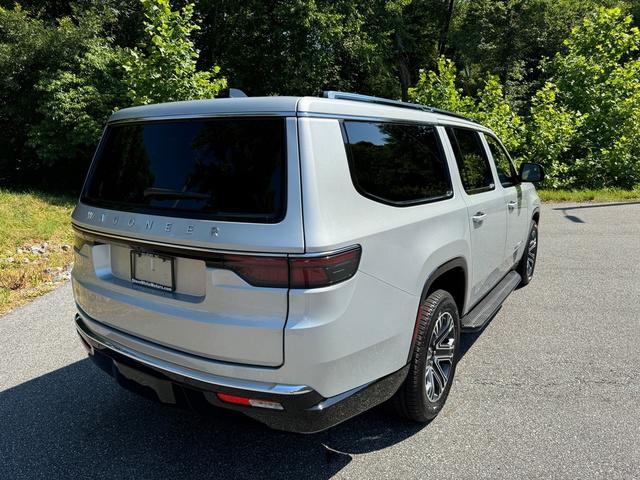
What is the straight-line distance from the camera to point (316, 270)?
1.84m

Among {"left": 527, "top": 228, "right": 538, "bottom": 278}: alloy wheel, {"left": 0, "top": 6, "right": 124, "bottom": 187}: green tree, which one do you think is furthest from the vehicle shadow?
{"left": 0, "top": 6, "right": 124, "bottom": 187}: green tree

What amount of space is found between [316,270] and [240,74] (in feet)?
65.6

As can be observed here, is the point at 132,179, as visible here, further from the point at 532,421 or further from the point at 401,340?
the point at 532,421

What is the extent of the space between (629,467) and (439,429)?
982 mm

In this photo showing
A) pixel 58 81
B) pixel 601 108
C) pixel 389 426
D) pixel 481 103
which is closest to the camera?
pixel 389 426

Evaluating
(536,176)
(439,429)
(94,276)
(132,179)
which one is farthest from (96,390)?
(536,176)

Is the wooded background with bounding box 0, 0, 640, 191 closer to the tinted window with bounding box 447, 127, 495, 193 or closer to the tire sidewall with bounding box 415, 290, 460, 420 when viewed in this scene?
the tinted window with bounding box 447, 127, 495, 193

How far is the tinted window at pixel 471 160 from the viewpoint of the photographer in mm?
3234

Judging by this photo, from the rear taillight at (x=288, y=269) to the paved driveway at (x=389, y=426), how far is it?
691 mm

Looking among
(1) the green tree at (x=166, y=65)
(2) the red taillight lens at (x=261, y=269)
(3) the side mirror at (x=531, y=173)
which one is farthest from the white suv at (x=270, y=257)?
(1) the green tree at (x=166, y=65)

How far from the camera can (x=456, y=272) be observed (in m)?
3.02

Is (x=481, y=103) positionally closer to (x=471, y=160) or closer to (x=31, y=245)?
(x=471, y=160)

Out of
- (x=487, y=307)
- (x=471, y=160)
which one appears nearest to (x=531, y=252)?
(x=487, y=307)

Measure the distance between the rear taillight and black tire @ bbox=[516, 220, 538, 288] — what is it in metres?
3.93
